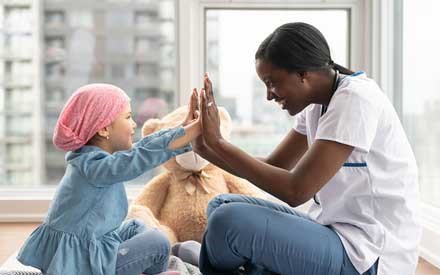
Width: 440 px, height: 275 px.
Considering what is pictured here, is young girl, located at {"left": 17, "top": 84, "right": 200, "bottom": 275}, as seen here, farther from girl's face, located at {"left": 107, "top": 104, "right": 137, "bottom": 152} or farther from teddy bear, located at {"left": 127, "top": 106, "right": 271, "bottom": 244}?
teddy bear, located at {"left": 127, "top": 106, "right": 271, "bottom": 244}

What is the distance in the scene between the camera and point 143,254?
1.74m

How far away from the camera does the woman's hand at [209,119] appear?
→ 1.64 meters

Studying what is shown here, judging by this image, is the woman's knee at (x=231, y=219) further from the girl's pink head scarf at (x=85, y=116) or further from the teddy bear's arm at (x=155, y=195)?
the teddy bear's arm at (x=155, y=195)

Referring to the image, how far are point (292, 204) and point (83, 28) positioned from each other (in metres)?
1.85

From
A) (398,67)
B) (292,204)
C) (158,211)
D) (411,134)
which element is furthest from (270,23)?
(292,204)

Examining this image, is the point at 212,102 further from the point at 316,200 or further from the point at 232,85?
the point at 232,85

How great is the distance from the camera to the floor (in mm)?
2232

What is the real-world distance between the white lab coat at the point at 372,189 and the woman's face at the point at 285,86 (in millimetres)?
80

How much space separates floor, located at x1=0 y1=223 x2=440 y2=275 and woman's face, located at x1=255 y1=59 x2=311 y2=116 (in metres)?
0.91

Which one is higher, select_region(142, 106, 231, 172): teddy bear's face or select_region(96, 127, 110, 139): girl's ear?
select_region(96, 127, 110, 139): girl's ear

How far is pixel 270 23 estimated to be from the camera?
3.04 metres

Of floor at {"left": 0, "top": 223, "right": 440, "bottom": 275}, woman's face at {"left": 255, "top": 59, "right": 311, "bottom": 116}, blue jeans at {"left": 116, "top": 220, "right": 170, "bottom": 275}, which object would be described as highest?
woman's face at {"left": 255, "top": 59, "right": 311, "bottom": 116}

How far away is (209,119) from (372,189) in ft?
1.45

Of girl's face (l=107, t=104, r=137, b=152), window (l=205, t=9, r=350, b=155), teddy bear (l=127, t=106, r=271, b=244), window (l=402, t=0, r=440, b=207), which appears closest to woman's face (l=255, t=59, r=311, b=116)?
girl's face (l=107, t=104, r=137, b=152)
